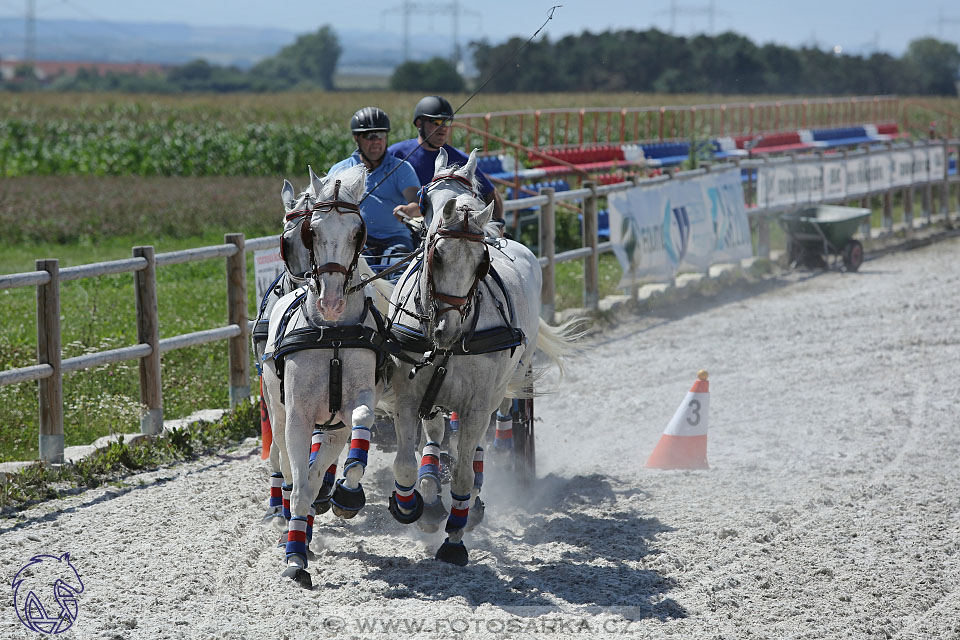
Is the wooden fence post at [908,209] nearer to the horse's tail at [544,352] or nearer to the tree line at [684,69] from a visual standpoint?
the horse's tail at [544,352]

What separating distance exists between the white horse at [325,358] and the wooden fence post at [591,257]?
7.50 m

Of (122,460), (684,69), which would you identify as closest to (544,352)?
(122,460)

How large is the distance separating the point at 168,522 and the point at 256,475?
1.06m

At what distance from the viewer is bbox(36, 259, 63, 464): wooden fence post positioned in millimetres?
6711

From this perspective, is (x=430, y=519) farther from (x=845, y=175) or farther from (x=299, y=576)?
(x=845, y=175)

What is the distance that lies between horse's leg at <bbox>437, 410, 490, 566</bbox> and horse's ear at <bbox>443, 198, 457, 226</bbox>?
1038 mm

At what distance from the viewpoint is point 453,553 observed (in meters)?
5.36

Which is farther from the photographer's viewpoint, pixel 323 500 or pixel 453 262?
pixel 323 500

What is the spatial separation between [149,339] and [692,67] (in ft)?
166

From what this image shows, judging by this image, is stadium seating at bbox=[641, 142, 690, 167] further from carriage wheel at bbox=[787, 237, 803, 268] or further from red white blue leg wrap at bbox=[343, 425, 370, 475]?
red white blue leg wrap at bbox=[343, 425, 370, 475]

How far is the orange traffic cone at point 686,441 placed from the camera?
23.1ft

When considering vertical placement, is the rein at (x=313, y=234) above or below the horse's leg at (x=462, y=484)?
above

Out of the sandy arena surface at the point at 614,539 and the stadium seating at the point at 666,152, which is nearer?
the sandy arena surface at the point at 614,539

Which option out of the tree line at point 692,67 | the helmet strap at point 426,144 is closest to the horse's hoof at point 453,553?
the helmet strap at point 426,144
